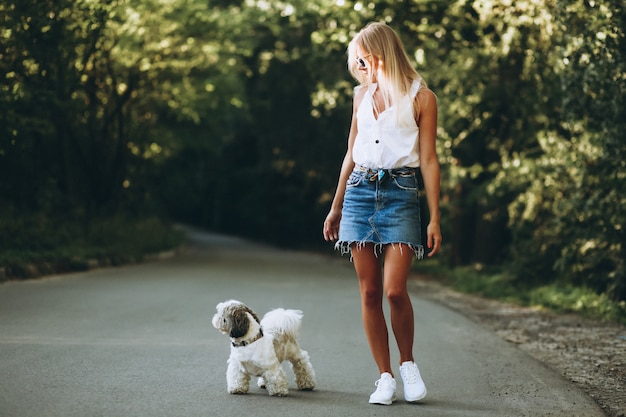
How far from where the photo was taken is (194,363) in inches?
260

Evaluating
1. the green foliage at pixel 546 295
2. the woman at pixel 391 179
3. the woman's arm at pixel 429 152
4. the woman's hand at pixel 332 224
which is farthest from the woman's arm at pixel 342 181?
the green foliage at pixel 546 295

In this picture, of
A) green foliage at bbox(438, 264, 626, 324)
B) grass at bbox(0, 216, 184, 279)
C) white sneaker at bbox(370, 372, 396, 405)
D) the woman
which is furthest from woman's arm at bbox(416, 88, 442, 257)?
grass at bbox(0, 216, 184, 279)

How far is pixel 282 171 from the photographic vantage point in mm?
37719

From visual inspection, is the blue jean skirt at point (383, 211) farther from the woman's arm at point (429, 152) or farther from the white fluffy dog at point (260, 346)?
the white fluffy dog at point (260, 346)

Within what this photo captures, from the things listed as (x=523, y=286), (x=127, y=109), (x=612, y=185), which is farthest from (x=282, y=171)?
(x=612, y=185)

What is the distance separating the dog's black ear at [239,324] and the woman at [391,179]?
2.34 feet

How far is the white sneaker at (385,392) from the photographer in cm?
525

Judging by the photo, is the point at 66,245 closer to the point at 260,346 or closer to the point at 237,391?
the point at 237,391

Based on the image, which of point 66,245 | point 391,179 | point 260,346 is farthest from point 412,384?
point 66,245

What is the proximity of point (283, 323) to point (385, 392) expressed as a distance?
0.75 meters

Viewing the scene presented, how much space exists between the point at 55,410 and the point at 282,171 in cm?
3308

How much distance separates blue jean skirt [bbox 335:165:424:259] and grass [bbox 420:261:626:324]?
250 inches

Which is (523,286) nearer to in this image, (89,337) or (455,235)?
(455,235)

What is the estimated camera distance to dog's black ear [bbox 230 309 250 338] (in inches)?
207
